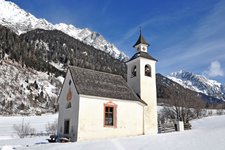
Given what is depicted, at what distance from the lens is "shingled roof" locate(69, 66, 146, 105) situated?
2625 cm

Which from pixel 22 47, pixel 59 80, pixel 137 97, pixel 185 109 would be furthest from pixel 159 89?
pixel 137 97

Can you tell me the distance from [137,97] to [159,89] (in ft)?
434

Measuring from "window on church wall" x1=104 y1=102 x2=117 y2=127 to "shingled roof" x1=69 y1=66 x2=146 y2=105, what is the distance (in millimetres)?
1018

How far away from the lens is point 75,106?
84.5 ft

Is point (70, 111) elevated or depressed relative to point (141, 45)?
depressed

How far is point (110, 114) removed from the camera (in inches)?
1053

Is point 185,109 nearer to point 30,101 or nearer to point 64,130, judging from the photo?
point 64,130

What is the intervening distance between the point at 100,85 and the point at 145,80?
6.76 metres

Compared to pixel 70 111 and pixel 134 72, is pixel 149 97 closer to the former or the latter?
pixel 134 72

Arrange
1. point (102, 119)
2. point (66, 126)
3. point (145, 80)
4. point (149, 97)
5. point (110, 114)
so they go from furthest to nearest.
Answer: point (145, 80), point (149, 97), point (66, 126), point (110, 114), point (102, 119)

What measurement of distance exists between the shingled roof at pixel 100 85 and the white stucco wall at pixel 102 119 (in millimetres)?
598

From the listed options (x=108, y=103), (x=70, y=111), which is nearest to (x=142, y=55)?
(x=108, y=103)

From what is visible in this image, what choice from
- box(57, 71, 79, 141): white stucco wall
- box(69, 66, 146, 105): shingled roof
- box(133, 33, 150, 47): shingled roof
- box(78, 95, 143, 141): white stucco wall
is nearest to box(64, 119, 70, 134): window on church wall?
box(57, 71, 79, 141): white stucco wall

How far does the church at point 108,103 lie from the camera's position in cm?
2512
